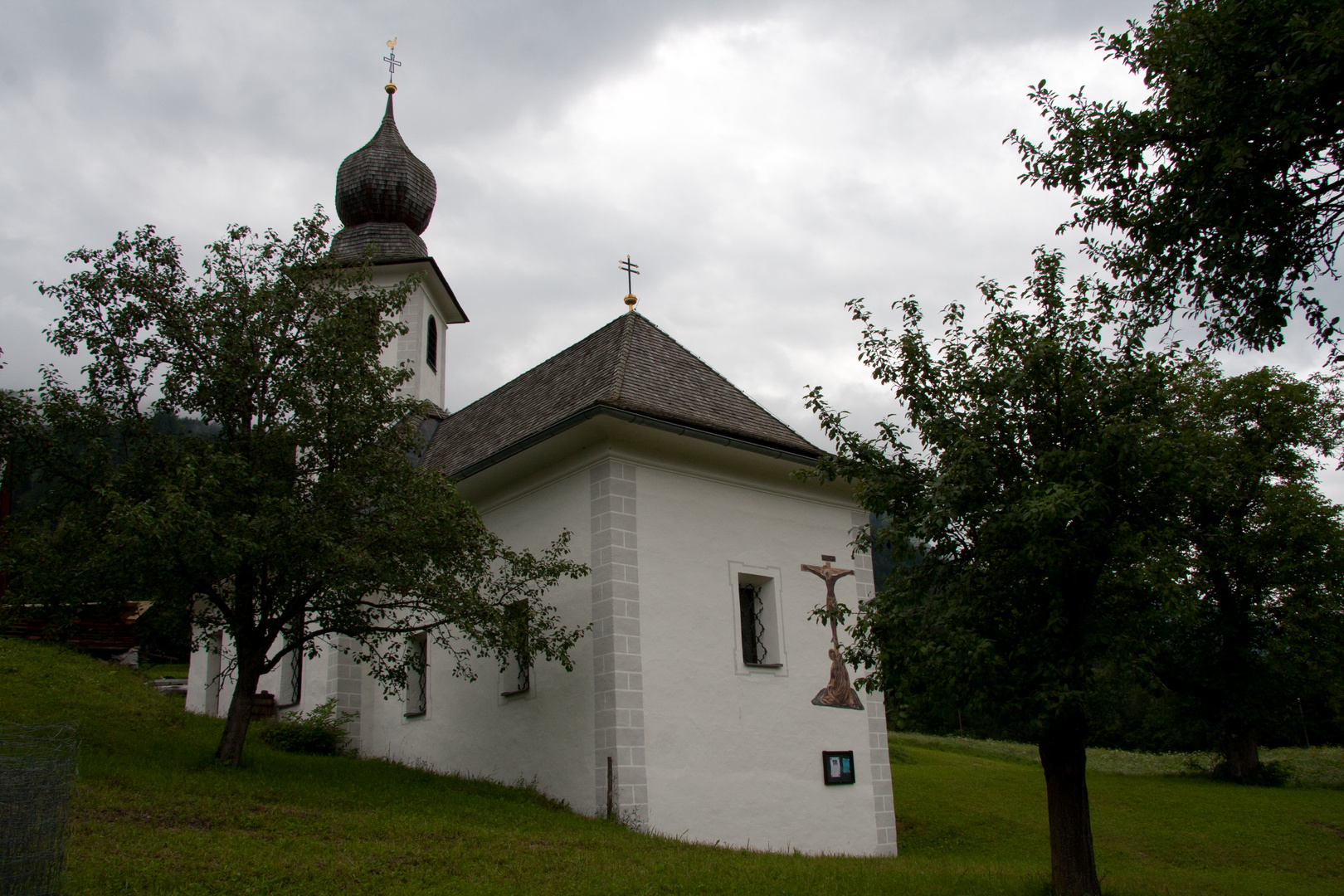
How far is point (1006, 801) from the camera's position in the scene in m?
20.2

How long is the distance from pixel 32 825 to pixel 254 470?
20.6 ft

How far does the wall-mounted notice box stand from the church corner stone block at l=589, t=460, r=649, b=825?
3171 mm

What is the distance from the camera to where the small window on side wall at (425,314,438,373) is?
2488 cm

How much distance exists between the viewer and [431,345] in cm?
2544

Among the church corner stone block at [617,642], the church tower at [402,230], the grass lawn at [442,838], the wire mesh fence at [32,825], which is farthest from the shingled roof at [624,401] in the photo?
the wire mesh fence at [32,825]

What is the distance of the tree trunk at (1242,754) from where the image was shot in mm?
25594

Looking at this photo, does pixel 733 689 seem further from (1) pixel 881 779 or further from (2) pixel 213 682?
(2) pixel 213 682

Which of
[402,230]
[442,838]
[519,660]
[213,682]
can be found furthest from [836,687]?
[402,230]

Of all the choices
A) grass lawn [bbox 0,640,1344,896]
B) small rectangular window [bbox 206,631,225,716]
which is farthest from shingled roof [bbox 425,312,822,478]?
small rectangular window [bbox 206,631,225,716]

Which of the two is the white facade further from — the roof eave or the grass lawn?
the grass lawn

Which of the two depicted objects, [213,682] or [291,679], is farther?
[213,682]

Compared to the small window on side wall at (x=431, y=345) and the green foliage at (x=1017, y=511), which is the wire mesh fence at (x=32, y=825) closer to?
the green foliage at (x=1017, y=511)

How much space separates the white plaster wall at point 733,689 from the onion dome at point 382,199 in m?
13.8

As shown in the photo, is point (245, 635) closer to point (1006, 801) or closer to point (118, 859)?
point (118, 859)
